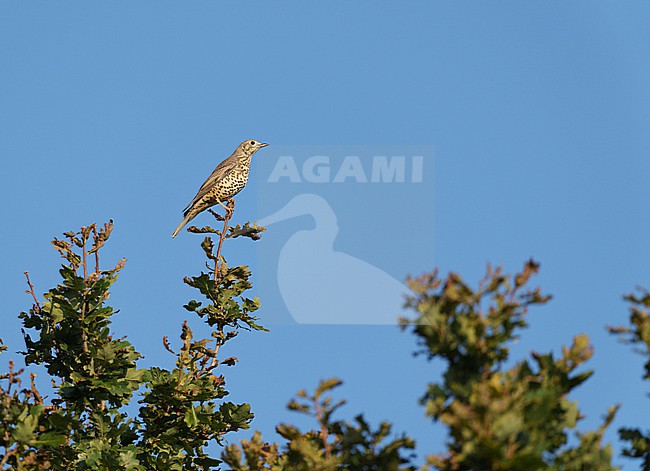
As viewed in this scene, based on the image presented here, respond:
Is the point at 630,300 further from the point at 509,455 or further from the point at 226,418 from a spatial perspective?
the point at 226,418

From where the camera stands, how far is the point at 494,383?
432cm

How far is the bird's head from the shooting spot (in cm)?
1398

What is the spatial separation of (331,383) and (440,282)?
0.96 meters

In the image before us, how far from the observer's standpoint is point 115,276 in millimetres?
8203

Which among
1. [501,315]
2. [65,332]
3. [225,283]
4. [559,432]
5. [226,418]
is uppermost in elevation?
[225,283]

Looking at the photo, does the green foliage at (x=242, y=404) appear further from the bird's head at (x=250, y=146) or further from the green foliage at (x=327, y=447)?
the bird's head at (x=250, y=146)

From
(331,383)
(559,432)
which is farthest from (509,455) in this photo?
(331,383)

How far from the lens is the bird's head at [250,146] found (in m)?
14.0

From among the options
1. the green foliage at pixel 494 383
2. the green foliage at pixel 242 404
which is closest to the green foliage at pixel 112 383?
the green foliage at pixel 242 404

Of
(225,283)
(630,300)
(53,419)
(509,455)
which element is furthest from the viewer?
(225,283)

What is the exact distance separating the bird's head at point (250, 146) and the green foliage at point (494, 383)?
30.8 feet

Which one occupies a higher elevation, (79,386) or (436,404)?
(79,386)

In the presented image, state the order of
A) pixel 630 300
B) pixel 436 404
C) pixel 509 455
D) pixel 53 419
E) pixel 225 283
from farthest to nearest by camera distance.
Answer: pixel 225 283, pixel 53 419, pixel 630 300, pixel 436 404, pixel 509 455

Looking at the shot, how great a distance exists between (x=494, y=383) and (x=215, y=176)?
9.28 m
